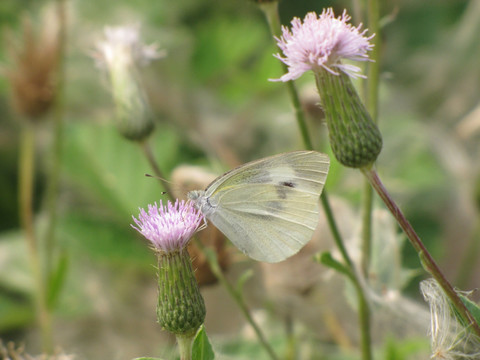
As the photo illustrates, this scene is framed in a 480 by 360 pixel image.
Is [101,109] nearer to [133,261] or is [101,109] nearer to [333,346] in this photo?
[133,261]

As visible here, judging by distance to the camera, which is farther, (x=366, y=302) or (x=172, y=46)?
(x=172, y=46)

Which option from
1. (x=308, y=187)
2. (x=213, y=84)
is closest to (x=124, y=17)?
(x=213, y=84)

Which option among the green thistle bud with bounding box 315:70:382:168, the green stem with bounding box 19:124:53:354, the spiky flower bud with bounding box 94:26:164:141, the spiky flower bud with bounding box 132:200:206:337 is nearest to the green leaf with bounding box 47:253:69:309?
the green stem with bounding box 19:124:53:354

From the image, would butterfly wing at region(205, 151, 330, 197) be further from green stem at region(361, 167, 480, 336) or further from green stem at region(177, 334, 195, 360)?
green stem at region(177, 334, 195, 360)

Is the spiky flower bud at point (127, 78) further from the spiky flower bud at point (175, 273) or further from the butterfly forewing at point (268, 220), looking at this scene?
the spiky flower bud at point (175, 273)

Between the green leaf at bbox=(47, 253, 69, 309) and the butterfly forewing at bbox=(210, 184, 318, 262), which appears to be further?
the green leaf at bbox=(47, 253, 69, 309)

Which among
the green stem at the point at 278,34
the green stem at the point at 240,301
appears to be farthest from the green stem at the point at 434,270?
the green stem at the point at 240,301
